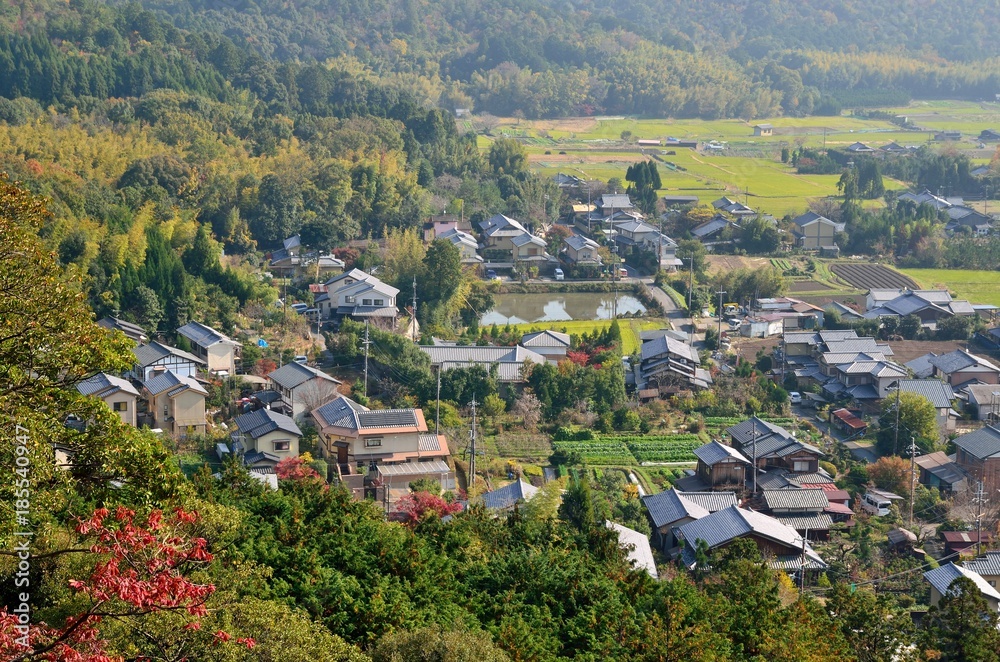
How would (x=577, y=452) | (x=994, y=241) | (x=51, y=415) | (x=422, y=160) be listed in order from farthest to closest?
(x=422, y=160), (x=994, y=241), (x=577, y=452), (x=51, y=415)

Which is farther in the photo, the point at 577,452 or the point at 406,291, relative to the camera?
the point at 406,291

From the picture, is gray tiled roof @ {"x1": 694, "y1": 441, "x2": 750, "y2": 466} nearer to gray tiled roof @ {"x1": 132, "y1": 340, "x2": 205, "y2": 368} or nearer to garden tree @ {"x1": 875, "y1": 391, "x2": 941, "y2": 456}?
garden tree @ {"x1": 875, "y1": 391, "x2": 941, "y2": 456}

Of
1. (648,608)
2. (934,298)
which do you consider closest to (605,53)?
(934,298)

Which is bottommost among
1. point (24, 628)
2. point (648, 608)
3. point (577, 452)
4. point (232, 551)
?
point (577, 452)

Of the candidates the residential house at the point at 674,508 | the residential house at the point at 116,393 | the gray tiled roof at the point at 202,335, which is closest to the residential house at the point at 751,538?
the residential house at the point at 674,508

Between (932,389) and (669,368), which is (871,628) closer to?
(932,389)

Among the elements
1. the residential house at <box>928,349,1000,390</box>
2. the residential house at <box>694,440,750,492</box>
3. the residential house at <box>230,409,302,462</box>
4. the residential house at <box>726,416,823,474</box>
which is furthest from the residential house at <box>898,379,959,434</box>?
the residential house at <box>230,409,302,462</box>

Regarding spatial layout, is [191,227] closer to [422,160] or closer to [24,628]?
[422,160]
